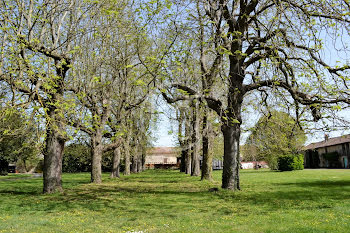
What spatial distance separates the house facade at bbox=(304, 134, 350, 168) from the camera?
→ 47.4 metres

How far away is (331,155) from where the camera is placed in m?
50.4

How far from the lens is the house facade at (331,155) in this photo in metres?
47.4

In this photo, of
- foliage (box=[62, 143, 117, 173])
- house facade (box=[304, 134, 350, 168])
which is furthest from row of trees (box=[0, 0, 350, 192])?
foliage (box=[62, 143, 117, 173])

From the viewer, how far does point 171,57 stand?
14609 mm

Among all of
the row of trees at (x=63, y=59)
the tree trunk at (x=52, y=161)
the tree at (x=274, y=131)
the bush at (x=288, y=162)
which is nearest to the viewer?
the row of trees at (x=63, y=59)

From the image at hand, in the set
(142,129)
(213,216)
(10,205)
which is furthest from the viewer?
(142,129)

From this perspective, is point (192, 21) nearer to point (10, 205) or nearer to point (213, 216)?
point (213, 216)

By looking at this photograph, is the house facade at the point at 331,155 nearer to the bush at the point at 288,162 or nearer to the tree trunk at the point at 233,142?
the bush at the point at 288,162

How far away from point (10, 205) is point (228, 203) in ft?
28.7

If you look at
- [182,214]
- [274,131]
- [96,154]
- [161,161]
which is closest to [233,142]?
[274,131]

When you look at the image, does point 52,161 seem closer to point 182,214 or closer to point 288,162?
point 182,214

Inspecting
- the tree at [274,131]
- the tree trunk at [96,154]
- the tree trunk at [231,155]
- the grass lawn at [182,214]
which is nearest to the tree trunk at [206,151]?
the tree at [274,131]

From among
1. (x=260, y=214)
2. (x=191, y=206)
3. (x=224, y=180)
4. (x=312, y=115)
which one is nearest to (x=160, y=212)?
(x=191, y=206)

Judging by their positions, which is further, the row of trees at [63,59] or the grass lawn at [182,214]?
the row of trees at [63,59]
